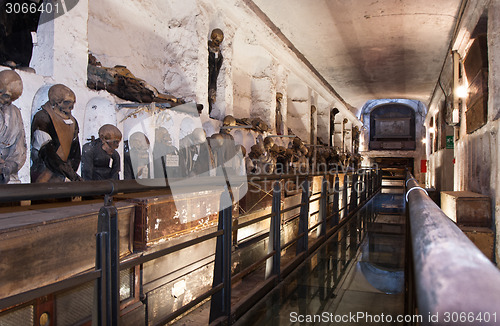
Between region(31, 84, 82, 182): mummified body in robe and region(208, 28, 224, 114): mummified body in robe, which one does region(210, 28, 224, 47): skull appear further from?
region(31, 84, 82, 182): mummified body in robe

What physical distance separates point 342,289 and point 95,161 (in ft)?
10.9

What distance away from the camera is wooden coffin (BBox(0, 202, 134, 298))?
76.9 inches

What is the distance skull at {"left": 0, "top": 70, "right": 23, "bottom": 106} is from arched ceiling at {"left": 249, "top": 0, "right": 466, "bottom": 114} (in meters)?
6.30

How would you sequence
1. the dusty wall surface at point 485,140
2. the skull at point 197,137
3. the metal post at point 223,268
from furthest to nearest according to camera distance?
the skull at point 197,137 < the dusty wall surface at point 485,140 < the metal post at point 223,268

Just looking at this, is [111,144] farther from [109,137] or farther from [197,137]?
[197,137]

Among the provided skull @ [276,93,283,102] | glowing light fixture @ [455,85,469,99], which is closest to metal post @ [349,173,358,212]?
glowing light fixture @ [455,85,469,99]

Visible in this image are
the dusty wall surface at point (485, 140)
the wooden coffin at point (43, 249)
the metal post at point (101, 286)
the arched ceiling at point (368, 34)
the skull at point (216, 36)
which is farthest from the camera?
the arched ceiling at point (368, 34)

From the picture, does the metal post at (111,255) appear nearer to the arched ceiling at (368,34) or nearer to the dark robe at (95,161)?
the dark robe at (95,161)

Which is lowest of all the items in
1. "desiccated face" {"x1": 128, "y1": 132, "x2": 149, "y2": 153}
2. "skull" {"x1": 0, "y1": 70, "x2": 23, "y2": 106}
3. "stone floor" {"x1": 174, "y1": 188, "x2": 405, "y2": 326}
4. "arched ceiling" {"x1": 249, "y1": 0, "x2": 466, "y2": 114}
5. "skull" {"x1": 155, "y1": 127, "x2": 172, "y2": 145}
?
"stone floor" {"x1": 174, "y1": 188, "x2": 405, "y2": 326}

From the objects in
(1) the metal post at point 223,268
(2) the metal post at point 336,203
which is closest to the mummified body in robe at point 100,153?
(1) the metal post at point 223,268

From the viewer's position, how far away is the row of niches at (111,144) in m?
3.80

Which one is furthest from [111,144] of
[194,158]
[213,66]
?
[213,66]

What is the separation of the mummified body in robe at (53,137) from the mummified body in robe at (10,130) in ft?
0.71

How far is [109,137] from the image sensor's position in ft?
14.9
